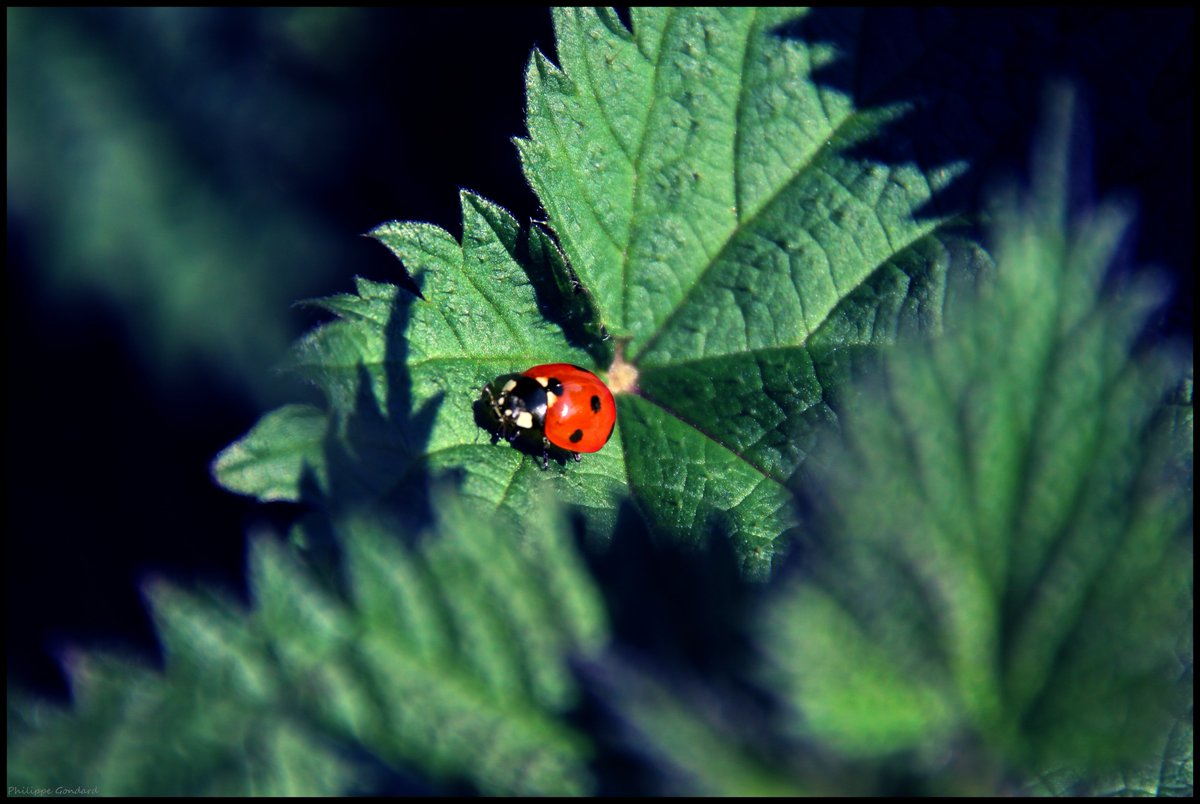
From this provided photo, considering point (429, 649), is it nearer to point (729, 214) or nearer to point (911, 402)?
point (911, 402)

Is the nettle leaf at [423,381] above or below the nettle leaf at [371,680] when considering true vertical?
above

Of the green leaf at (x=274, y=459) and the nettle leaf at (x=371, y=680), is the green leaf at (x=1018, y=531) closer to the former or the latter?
the nettle leaf at (x=371, y=680)

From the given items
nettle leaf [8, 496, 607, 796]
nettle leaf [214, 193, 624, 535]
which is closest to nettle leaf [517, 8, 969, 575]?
nettle leaf [214, 193, 624, 535]

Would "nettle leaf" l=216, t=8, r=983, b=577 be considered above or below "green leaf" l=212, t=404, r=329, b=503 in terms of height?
above

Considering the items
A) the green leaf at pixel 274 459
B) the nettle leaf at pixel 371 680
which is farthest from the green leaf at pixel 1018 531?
the green leaf at pixel 274 459

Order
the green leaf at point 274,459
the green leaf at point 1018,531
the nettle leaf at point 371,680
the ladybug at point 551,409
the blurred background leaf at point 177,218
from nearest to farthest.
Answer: the green leaf at point 1018,531 < the nettle leaf at point 371,680 < the green leaf at point 274,459 < the ladybug at point 551,409 < the blurred background leaf at point 177,218

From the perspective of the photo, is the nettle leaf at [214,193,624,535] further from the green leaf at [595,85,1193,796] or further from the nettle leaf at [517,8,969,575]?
the green leaf at [595,85,1193,796]

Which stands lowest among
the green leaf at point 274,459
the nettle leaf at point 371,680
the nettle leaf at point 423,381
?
the nettle leaf at point 371,680
